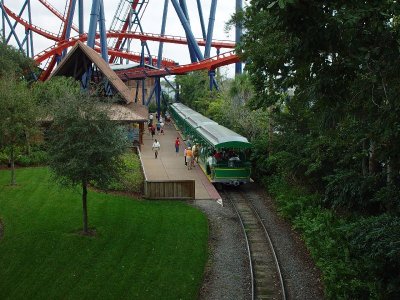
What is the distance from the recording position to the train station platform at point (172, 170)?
70.7ft

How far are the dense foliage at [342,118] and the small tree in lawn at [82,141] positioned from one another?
5.35 m

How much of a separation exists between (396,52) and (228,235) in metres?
9.41

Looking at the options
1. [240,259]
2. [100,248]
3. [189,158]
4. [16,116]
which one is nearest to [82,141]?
[100,248]

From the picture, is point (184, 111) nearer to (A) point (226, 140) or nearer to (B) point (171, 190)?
(A) point (226, 140)

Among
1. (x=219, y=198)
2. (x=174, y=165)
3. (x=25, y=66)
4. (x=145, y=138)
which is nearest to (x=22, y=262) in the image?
(x=219, y=198)

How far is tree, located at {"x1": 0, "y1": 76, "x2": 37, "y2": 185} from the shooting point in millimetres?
19938

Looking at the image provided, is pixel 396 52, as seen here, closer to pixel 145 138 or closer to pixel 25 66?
pixel 145 138

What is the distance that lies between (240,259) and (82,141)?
19.4 ft

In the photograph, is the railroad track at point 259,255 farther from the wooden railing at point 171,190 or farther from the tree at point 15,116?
the tree at point 15,116

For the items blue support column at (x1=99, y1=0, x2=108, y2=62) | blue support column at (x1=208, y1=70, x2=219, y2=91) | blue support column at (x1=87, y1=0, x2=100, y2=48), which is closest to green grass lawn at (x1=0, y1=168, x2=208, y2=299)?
blue support column at (x1=99, y1=0, x2=108, y2=62)

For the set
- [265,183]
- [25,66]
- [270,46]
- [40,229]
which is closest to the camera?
[270,46]

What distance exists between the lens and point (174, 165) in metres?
27.2

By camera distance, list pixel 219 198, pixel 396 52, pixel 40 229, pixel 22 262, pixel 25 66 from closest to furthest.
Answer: pixel 396 52, pixel 22 262, pixel 40 229, pixel 219 198, pixel 25 66

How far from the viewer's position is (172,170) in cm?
2575
